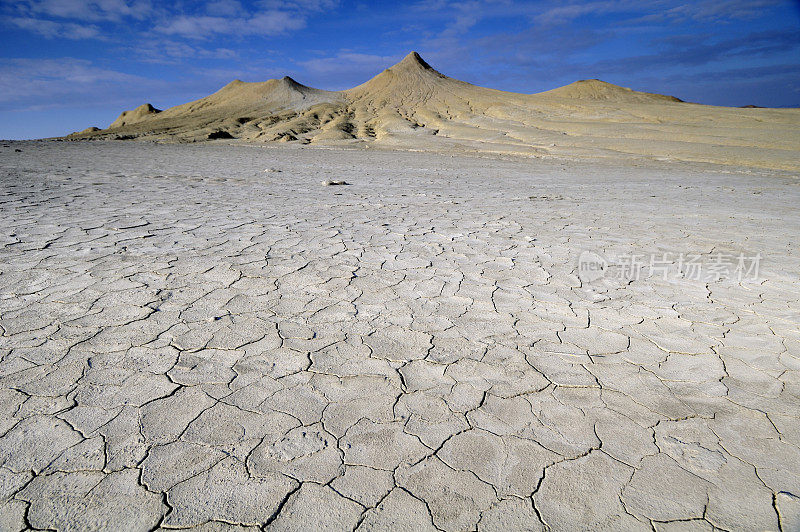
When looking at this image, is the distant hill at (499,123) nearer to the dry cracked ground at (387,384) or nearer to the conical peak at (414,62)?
the conical peak at (414,62)

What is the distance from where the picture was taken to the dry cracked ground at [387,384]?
1.29m

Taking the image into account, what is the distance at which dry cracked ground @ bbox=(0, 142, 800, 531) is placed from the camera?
129 cm

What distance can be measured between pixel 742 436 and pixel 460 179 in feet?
25.2

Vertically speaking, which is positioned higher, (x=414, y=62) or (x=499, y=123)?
(x=414, y=62)

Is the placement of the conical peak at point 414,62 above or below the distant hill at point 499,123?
above

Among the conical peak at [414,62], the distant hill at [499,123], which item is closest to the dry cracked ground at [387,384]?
the distant hill at [499,123]

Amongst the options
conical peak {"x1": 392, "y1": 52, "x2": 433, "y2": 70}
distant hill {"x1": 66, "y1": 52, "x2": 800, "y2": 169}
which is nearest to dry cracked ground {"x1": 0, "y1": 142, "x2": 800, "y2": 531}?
distant hill {"x1": 66, "y1": 52, "x2": 800, "y2": 169}

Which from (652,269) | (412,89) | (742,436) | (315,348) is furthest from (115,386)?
(412,89)

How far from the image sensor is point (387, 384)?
1.85m

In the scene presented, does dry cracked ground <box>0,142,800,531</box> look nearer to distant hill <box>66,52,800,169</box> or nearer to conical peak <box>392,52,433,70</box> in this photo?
distant hill <box>66,52,800,169</box>

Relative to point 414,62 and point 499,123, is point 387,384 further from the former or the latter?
point 414,62

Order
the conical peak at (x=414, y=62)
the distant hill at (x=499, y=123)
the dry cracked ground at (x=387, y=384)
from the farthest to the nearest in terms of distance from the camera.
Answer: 1. the conical peak at (x=414, y=62)
2. the distant hill at (x=499, y=123)
3. the dry cracked ground at (x=387, y=384)

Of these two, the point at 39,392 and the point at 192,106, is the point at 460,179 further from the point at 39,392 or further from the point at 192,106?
the point at 192,106

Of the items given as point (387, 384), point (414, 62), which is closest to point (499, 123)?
point (387, 384)
